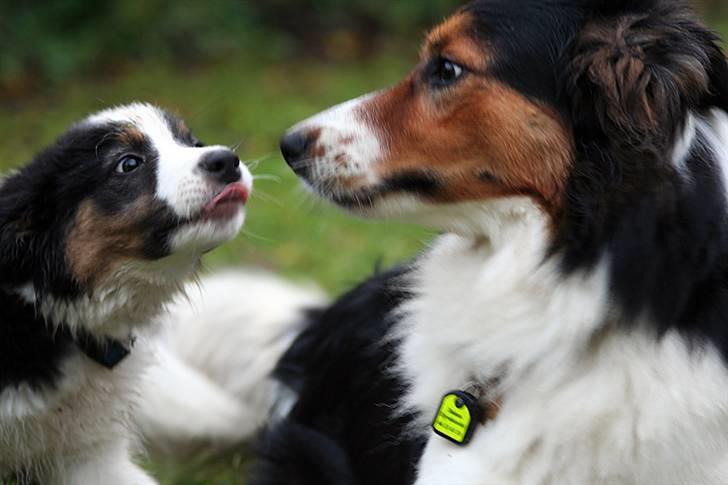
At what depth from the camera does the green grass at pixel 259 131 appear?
5773 mm

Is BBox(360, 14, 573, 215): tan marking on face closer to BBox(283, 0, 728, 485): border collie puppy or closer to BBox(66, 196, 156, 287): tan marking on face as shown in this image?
BBox(283, 0, 728, 485): border collie puppy

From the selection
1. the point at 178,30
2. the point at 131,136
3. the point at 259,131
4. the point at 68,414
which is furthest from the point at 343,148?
the point at 178,30

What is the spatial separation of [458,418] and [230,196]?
0.93 meters

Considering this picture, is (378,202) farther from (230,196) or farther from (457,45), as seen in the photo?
(230,196)

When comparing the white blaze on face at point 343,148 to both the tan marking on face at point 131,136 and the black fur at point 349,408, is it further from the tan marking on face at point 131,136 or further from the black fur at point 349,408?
the tan marking on face at point 131,136

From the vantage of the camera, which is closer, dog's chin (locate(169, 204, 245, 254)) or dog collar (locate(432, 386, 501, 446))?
dog collar (locate(432, 386, 501, 446))

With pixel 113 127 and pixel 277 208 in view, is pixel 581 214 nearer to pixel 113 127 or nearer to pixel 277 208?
pixel 113 127

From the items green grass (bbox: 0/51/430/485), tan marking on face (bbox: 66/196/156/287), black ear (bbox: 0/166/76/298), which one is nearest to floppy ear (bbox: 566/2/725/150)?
tan marking on face (bbox: 66/196/156/287)

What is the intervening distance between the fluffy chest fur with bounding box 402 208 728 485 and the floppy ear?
28 cm

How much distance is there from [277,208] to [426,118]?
415cm

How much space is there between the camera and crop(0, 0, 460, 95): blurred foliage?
28.8ft

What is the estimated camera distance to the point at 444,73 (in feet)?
8.61

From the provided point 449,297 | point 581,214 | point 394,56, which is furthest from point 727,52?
point 394,56

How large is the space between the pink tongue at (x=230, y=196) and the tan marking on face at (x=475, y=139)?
56 cm
